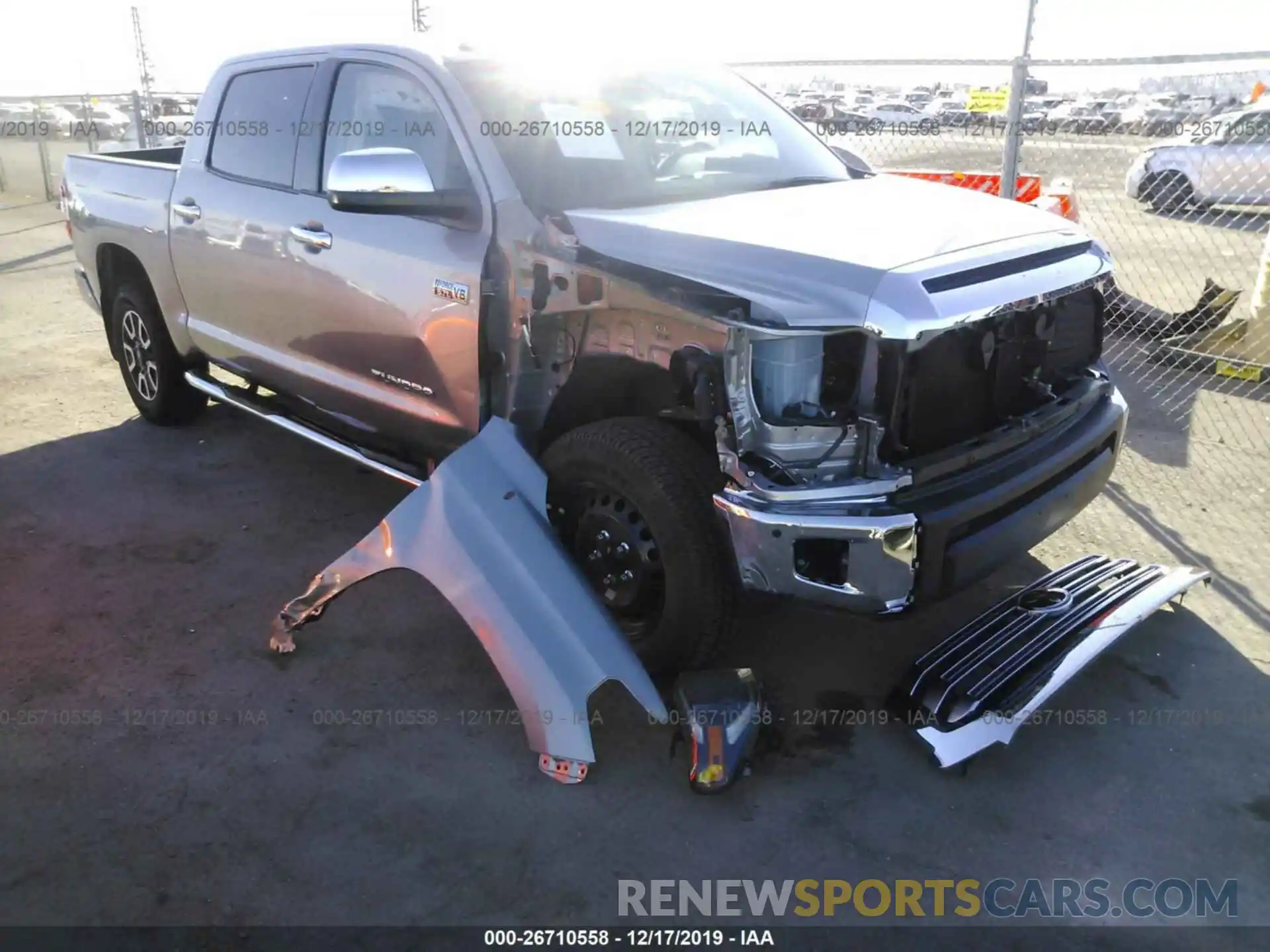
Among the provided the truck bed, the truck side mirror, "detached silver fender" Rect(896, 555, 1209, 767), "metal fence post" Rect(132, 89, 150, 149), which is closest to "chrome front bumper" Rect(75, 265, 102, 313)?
the truck bed

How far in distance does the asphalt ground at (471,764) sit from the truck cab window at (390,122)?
1.65m

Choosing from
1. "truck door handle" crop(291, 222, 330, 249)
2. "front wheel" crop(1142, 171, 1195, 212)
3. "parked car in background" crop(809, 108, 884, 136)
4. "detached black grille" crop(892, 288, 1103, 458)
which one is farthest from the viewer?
"front wheel" crop(1142, 171, 1195, 212)

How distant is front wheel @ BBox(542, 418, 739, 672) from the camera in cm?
307

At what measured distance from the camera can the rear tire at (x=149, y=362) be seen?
5609 mm

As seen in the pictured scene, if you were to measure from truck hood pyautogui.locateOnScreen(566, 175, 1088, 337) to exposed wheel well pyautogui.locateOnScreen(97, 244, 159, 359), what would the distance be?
3401 mm

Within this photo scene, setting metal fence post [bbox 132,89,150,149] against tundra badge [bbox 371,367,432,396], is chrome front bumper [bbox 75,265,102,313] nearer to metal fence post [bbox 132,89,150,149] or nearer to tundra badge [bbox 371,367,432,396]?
tundra badge [bbox 371,367,432,396]

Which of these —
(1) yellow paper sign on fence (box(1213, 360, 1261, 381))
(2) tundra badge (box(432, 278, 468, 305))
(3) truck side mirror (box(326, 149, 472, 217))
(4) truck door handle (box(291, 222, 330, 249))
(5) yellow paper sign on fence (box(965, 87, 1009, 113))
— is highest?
(3) truck side mirror (box(326, 149, 472, 217))

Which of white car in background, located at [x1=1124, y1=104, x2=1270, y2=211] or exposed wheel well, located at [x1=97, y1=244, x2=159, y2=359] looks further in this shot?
white car in background, located at [x1=1124, y1=104, x2=1270, y2=211]

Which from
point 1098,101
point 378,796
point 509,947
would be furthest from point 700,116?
point 1098,101

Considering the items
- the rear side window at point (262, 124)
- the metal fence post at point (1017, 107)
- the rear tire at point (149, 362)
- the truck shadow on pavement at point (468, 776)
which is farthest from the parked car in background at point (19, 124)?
the truck shadow on pavement at point (468, 776)

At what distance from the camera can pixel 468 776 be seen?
9.88ft

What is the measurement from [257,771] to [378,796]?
1.32 feet

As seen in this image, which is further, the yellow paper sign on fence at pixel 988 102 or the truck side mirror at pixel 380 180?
the yellow paper sign on fence at pixel 988 102

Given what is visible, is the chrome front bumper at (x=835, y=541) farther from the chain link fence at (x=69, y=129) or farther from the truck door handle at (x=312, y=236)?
the chain link fence at (x=69, y=129)
